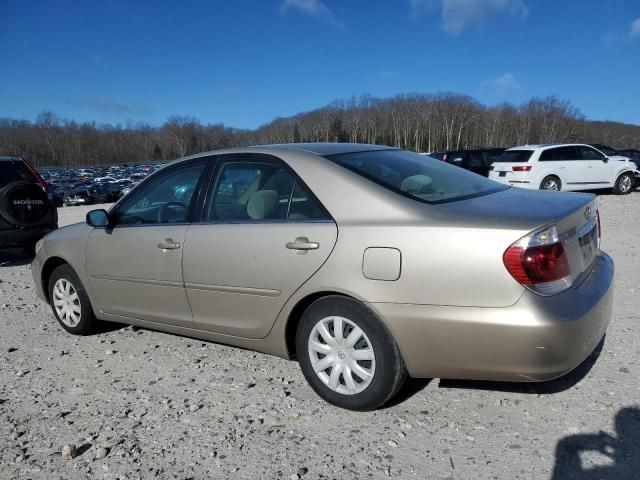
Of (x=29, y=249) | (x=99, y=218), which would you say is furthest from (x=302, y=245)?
(x=29, y=249)

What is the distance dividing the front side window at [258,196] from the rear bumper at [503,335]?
2.63 ft

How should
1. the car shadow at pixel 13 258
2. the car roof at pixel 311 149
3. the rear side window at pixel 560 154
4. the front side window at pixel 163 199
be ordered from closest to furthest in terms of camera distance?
the car roof at pixel 311 149 → the front side window at pixel 163 199 → the car shadow at pixel 13 258 → the rear side window at pixel 560 154

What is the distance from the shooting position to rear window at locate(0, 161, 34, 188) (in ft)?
26.3

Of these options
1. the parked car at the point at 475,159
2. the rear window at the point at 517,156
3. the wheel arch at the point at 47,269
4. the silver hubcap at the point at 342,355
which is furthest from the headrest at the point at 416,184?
the parked car at the point at 475,159

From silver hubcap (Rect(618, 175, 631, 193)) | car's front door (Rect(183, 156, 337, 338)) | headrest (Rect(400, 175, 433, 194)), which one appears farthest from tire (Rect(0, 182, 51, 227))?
silver hubcap (Rect(618, 175, 631, 193))

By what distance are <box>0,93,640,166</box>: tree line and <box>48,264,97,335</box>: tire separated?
334ft

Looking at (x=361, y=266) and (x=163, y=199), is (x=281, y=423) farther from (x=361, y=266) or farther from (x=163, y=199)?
(x=163, y=199)

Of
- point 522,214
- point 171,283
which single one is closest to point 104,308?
point 171,283

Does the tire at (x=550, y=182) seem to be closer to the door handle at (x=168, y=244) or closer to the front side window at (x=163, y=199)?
the front side window at (x=163, y=199)

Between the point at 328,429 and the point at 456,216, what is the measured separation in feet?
4.33

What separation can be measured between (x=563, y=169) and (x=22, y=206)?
43.9ft

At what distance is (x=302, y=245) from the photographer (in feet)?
9.64

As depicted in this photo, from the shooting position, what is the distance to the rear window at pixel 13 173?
26.3ft

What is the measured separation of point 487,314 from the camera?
2.45 m
